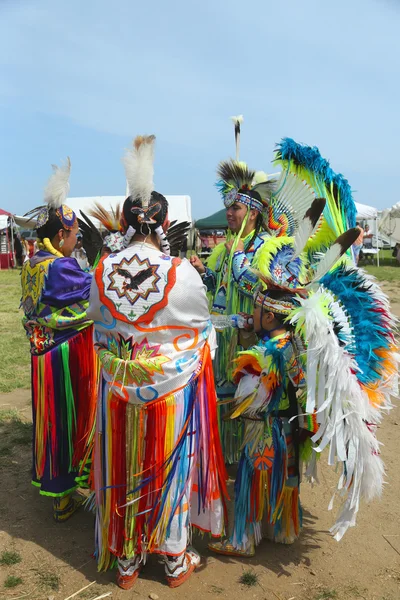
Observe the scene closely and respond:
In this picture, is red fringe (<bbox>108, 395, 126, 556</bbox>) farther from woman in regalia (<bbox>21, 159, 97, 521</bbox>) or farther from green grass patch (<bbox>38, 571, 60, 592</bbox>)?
woman in regalia (<bbox>21, 159, 97, 521</bbox>)

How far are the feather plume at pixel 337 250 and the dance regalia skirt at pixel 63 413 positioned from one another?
1.44 m

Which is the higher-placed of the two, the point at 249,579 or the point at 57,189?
the point at 57,189

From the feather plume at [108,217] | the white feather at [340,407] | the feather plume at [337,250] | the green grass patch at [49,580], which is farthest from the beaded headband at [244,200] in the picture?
the green grass patch at [49,580]

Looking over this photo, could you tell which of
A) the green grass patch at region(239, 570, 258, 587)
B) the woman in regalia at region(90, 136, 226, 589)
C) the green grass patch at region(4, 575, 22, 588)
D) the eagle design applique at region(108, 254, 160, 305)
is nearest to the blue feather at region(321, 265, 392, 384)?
the woman in regalia at region(90, 136, 226, 589)

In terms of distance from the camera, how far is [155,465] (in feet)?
7.80

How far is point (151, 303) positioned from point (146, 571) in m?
1.40

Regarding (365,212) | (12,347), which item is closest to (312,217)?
(12,347)

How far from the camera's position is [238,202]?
3387mm

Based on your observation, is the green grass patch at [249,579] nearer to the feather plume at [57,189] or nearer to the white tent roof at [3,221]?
the feather plume at [57,189]

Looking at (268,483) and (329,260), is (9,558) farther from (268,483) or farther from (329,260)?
(329,260)

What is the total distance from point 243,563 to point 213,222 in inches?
692

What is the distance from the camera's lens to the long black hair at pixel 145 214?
230 centimetres

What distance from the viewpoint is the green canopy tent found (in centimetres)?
1934

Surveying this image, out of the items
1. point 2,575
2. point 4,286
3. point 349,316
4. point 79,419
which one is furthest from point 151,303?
point 4,286
